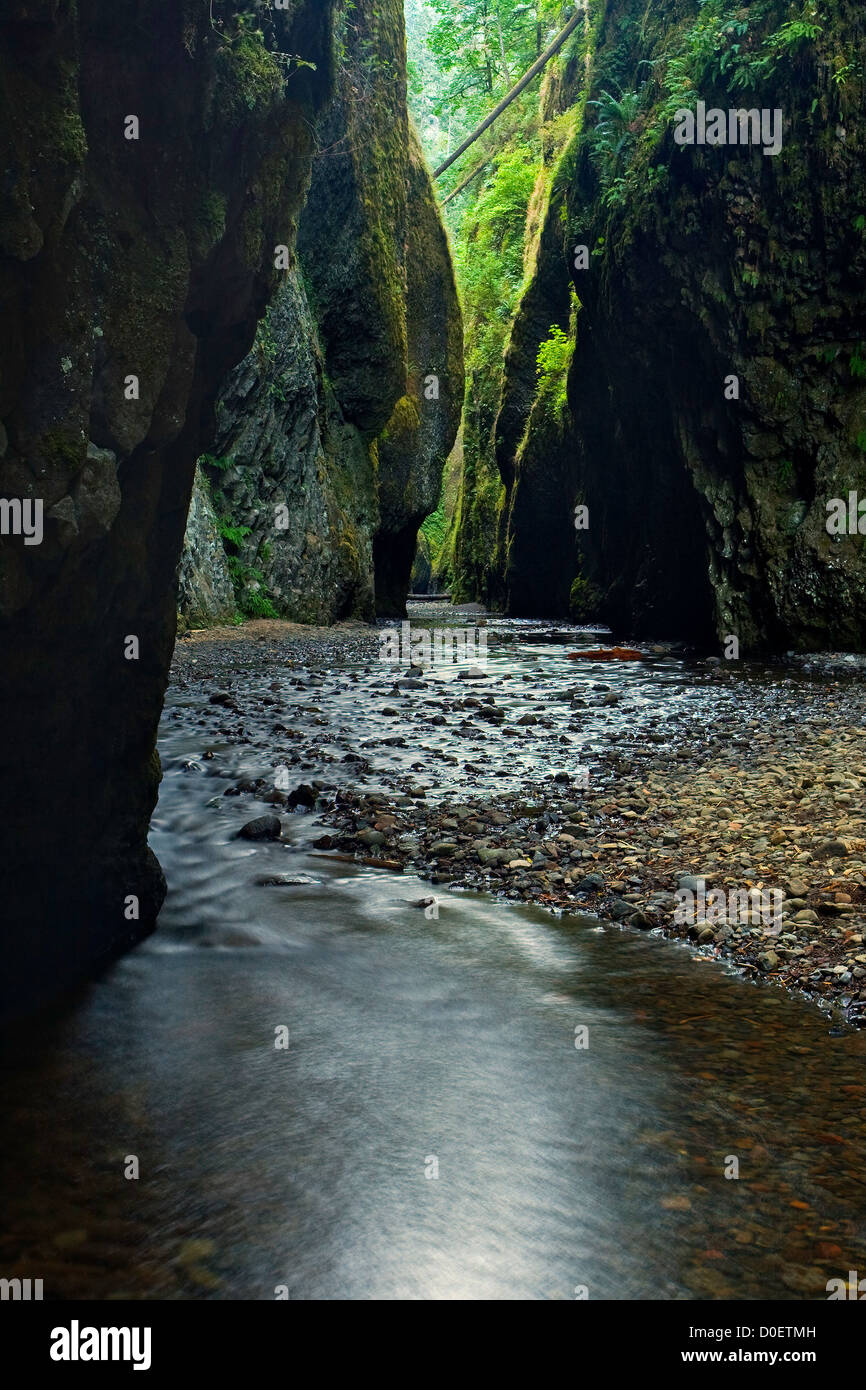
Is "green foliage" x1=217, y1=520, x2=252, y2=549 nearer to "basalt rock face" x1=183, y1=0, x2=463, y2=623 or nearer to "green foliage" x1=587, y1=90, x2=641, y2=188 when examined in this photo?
"basalt rock face" x1=183, y1=0, x2=463, y2=623

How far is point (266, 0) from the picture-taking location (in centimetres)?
459

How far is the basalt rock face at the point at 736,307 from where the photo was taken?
53.4 ft

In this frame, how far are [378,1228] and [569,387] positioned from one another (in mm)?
26371

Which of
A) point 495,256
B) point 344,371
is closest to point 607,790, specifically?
point 344,371

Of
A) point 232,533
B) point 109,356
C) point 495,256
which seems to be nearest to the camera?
point 109,356

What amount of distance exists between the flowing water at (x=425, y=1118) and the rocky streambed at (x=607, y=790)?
0.45 meters

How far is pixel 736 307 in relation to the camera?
17.5m

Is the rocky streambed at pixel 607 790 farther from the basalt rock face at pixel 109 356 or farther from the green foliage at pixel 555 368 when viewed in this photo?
the green foliage at pixel 555 368

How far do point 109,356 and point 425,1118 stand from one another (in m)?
3.01

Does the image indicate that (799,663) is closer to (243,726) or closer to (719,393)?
(719,393)

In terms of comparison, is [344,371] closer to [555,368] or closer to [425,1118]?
[555,368]

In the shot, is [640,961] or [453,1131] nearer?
[453,1131]

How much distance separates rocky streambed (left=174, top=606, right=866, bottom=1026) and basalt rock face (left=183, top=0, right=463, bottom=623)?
9408mm
